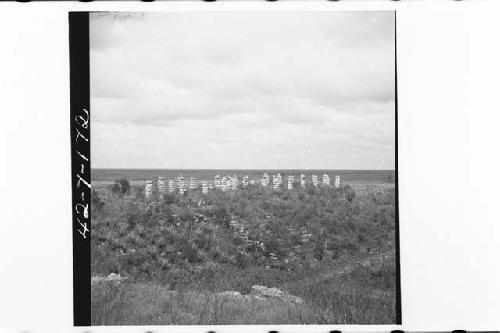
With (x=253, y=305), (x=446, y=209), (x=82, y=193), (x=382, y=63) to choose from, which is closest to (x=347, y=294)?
(x=253, y=305)

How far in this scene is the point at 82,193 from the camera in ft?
15.6

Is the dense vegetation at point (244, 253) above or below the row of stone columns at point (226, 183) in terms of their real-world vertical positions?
below

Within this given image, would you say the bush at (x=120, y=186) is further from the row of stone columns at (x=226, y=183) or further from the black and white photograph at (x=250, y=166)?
the row of stone columns at (x=226, y=183)

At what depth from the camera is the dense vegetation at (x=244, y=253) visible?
A: 4742mm

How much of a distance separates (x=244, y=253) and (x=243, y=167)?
0.82m

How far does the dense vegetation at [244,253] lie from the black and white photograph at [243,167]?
0.01 metres

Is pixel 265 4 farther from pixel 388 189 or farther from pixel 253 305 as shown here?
pixel 253 305

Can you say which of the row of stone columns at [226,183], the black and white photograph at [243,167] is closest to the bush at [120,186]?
the black and white photograph at [243,167]

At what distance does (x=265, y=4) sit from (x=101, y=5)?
4.98ft

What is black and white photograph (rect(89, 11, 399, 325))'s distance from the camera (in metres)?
4.76

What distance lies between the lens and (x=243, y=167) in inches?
192

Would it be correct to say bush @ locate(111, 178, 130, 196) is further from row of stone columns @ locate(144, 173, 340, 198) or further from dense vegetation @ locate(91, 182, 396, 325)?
row of stone columns @ locate(144, 173, 340, 198)

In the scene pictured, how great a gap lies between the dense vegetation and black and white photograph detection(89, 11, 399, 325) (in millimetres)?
13

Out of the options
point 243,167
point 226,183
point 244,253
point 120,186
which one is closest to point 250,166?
point 243,167
